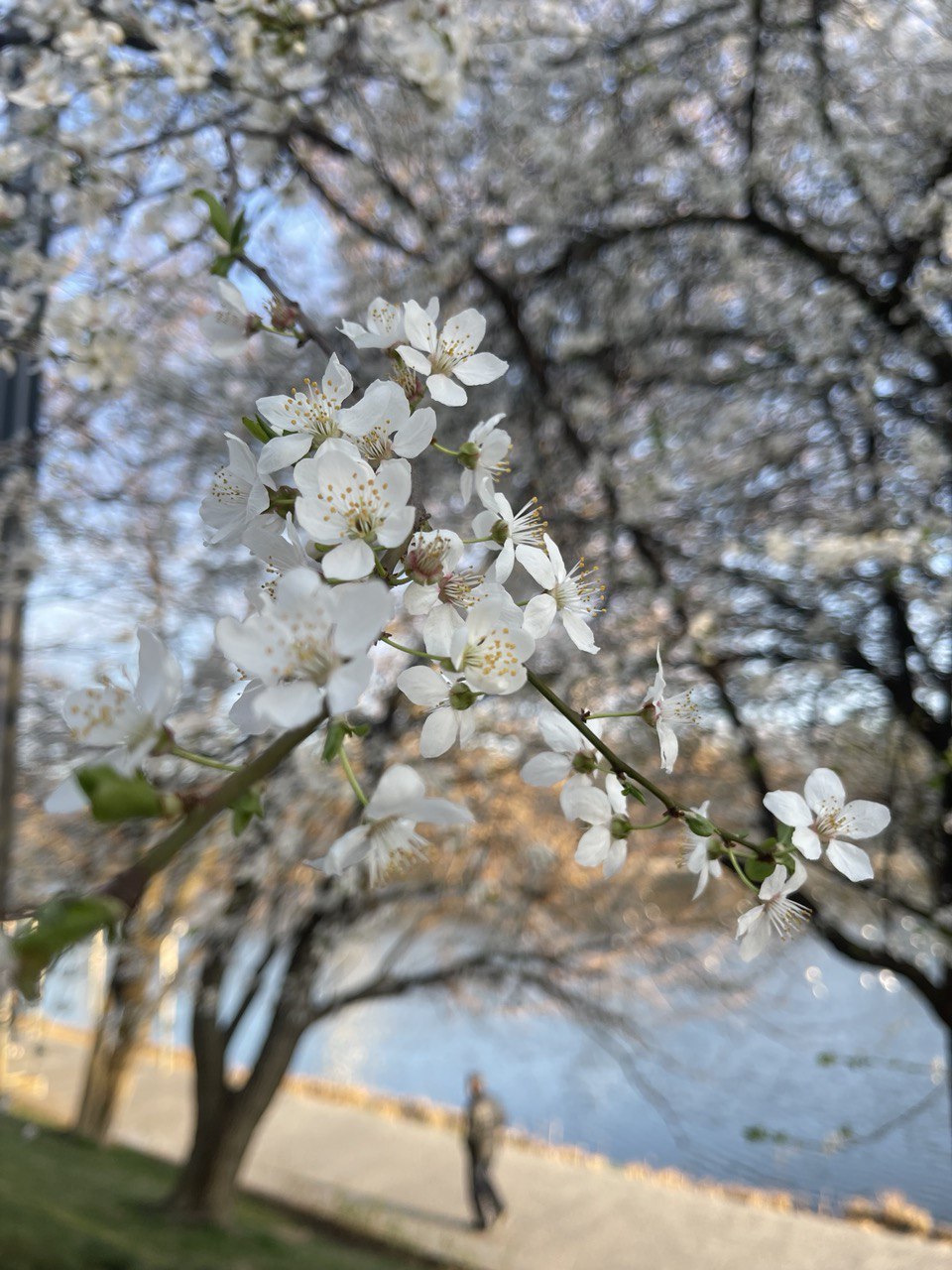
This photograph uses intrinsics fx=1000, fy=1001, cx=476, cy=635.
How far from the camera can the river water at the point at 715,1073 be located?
629cm

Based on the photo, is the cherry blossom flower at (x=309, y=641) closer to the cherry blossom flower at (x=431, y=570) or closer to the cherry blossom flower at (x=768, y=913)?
the cherry blossom flower at (x=431, y=570)

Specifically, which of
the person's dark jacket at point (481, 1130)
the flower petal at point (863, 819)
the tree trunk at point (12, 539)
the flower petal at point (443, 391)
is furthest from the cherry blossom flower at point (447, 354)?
the person's dark jacket at point (481, 1130)

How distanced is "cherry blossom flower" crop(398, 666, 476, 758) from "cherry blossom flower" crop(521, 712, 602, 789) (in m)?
0.09

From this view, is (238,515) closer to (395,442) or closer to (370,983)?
(395,442)

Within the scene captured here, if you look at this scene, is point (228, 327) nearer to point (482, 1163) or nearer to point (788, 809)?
point (788, 809)

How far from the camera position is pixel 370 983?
17.4 ft

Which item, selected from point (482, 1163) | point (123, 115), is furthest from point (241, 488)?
point (482, 1163)

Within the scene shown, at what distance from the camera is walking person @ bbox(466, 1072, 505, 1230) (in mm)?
5484

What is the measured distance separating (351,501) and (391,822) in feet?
0.66

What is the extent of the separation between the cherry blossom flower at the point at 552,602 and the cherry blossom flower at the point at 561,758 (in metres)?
0.08

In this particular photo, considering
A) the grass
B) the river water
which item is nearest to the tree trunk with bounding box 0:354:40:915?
the river water

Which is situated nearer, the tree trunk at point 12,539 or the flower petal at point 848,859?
the flower petal at point 848,859

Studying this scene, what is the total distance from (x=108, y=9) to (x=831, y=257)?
177 cm

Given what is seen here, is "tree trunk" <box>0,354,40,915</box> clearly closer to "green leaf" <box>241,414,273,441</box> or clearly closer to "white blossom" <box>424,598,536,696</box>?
"green leaf" <box>241,414,273,441</box>
